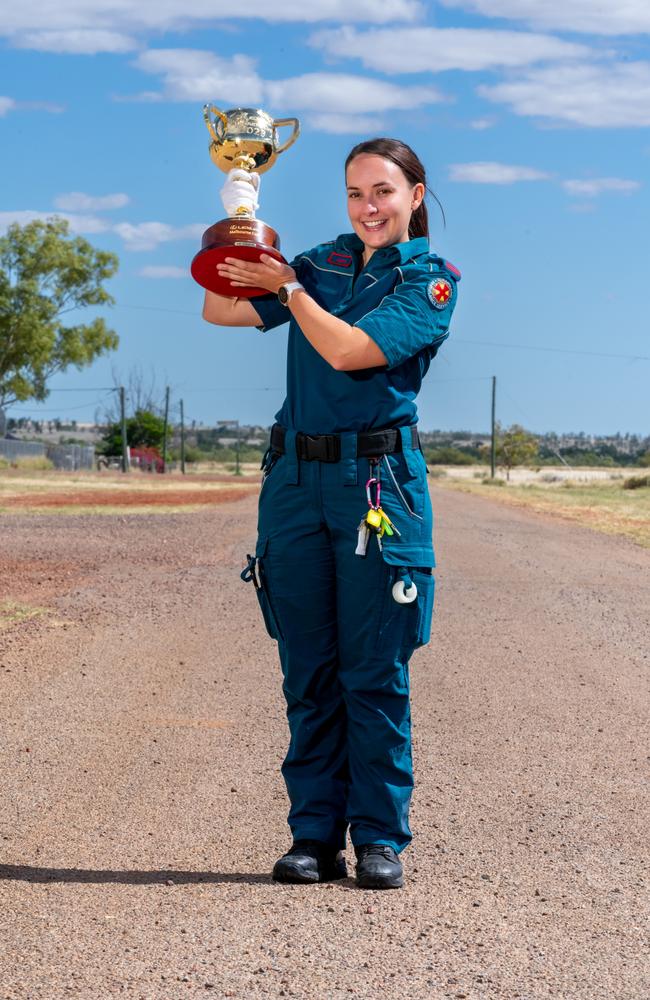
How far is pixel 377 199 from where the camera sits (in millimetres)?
4172

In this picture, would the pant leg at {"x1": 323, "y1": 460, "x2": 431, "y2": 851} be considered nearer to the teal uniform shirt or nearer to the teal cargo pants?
the teal cargo pants

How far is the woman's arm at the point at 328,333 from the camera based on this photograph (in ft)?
12.8

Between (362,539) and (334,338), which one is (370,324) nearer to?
(334,338)

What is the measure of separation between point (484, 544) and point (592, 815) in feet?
44.4

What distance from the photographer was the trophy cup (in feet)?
13.3

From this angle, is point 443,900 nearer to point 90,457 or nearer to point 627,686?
point 627,686

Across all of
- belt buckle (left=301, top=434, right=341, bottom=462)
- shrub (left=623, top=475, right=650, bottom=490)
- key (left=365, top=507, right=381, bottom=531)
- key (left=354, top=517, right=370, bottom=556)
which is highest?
belt buckle (left=301, top=434, right=341, bottom=462)

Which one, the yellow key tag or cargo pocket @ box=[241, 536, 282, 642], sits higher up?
the yellow key tag

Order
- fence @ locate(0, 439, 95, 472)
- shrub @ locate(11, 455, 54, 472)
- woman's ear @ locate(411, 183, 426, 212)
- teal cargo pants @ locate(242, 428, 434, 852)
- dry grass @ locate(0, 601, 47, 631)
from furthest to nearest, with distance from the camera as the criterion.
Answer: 1. fence @ locate(0, 439, 95, 472)
2. shrub @ locate(11, 455, 54, 472)
3. dry grass @ locate(0, 601, 47, 631)
4. woman's ear @ locate(411, 183, 426, 212)
5. teal cargo pants @ locate(242, 428, 434, 852)

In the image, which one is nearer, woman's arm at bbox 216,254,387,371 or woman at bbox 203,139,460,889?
woman's arm at bbox 216,254,387,371

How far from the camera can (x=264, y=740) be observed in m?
6.30

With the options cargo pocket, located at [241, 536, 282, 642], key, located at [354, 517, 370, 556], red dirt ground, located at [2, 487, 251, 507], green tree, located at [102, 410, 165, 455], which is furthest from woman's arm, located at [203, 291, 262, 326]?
green tree, located at [102, 410, 165, 455]

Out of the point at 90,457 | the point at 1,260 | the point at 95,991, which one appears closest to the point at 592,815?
the point at 95,991

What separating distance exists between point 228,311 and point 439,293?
682mm
